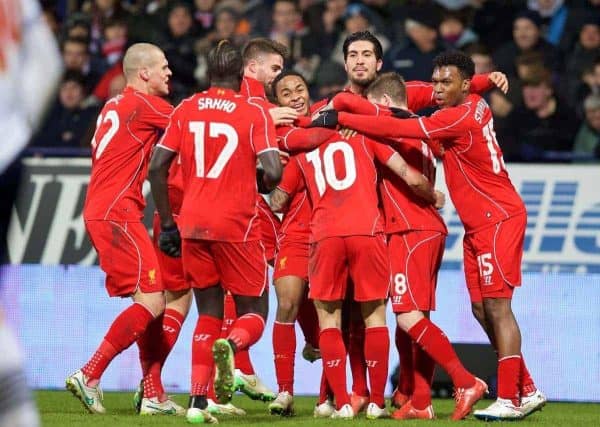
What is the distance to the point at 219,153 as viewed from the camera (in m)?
7.32

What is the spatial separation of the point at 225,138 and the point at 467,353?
11.6 feet

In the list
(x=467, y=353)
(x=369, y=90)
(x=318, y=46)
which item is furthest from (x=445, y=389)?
(x=318, y=46)

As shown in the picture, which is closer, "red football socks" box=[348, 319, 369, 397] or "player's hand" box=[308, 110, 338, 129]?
"player's hand" box=[308, 110, 338, 129]

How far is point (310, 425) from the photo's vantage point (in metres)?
7.44

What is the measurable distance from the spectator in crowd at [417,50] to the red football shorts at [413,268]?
4758mm

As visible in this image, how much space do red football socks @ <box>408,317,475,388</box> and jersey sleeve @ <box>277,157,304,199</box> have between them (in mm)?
1337

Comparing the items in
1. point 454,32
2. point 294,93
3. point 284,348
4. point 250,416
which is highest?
point 454,32

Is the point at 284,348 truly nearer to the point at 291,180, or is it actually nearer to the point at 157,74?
the point at 291,180

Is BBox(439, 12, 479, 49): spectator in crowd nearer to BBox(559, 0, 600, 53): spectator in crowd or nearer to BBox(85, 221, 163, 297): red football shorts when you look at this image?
BBox(559, 0, 600, 53): spectator in crowd

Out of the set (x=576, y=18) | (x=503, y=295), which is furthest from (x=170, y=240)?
(x=576, y=18)

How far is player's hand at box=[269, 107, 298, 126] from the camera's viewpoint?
26.0 ft

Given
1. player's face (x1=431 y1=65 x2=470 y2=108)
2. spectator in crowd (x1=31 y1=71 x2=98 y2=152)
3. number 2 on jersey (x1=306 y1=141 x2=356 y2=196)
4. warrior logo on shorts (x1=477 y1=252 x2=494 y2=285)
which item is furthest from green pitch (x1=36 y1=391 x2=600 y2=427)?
spectator in crowd (x1=31 y1=71 x2=98 y2=152)

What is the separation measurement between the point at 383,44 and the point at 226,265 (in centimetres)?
684

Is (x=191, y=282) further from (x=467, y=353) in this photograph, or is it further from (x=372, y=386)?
(x=467, y=353)
